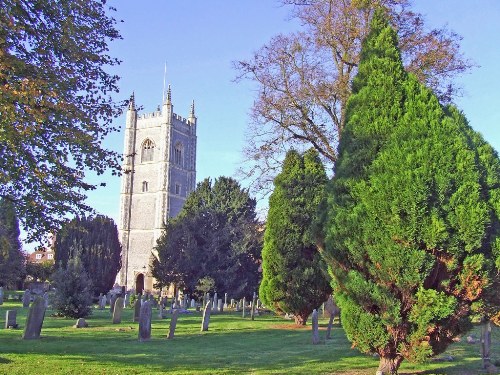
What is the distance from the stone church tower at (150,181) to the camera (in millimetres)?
71125

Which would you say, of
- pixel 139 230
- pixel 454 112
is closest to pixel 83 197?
pixel 454 112

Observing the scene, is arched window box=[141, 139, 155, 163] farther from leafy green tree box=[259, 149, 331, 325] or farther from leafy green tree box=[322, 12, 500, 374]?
leafy green tree box=[322, 12, 500, 374]

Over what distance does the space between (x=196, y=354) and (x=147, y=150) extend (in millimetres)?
68741

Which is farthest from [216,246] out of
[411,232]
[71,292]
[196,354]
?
[411,232]

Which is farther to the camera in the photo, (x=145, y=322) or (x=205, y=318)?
(x=205, y=318)

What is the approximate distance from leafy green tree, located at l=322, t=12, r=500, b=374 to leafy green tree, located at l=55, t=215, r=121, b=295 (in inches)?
1429

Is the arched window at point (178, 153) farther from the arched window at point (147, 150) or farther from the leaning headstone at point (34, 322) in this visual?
the leaning headstone at point (34, 322)

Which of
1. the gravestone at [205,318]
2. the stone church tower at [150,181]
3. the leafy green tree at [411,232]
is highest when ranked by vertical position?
the stone church tower at [150,181]

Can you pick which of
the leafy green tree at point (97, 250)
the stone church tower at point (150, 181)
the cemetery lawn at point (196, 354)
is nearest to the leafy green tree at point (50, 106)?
the cemetery lawn at point (196, 354)

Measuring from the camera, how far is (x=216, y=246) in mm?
33375

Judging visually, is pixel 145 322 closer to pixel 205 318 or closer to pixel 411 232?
pixel 205 318

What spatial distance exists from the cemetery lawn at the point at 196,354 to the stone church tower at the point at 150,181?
183 feet

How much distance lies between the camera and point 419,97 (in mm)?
8367

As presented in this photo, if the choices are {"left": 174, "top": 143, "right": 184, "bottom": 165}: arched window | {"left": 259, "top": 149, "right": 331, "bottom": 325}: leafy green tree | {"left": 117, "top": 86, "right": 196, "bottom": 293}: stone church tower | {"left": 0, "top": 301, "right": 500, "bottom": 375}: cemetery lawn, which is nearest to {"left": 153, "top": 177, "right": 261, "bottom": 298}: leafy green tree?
{"left": 259, "top": 149, "right": 331, "bottom": 325}: leafy green tree
